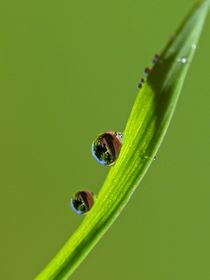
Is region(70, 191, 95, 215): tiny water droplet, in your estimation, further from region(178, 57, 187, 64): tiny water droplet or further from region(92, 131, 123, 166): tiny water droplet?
region(178, 57, 187, 64): tiny water droplet

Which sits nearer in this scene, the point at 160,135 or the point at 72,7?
the point at 160,135

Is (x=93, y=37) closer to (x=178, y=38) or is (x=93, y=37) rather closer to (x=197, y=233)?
(x=197, y=233)

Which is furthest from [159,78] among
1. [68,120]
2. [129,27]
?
[129,27]

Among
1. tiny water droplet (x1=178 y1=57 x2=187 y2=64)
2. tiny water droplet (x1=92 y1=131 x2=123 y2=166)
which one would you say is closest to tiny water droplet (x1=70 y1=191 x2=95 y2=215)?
tiny water droplet (x1=92 y1=131 x2=123 y2=166)

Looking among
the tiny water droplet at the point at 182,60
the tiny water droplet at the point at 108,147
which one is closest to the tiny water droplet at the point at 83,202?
the tiny water droplet at the point at 108,147

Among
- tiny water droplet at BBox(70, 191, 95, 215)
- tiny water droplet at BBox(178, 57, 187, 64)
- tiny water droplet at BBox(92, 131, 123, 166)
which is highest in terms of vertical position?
tiny water droplet at BBox(178, 57, 187, 64)

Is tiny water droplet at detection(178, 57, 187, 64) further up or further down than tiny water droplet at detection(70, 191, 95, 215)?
further up

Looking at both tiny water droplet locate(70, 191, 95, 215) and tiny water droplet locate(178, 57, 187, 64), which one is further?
tiny water droplet locate(70, 191, 95, 215)

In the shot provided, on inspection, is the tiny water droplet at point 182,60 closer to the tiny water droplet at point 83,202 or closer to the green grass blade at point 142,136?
the green grass blade at point 142,136
